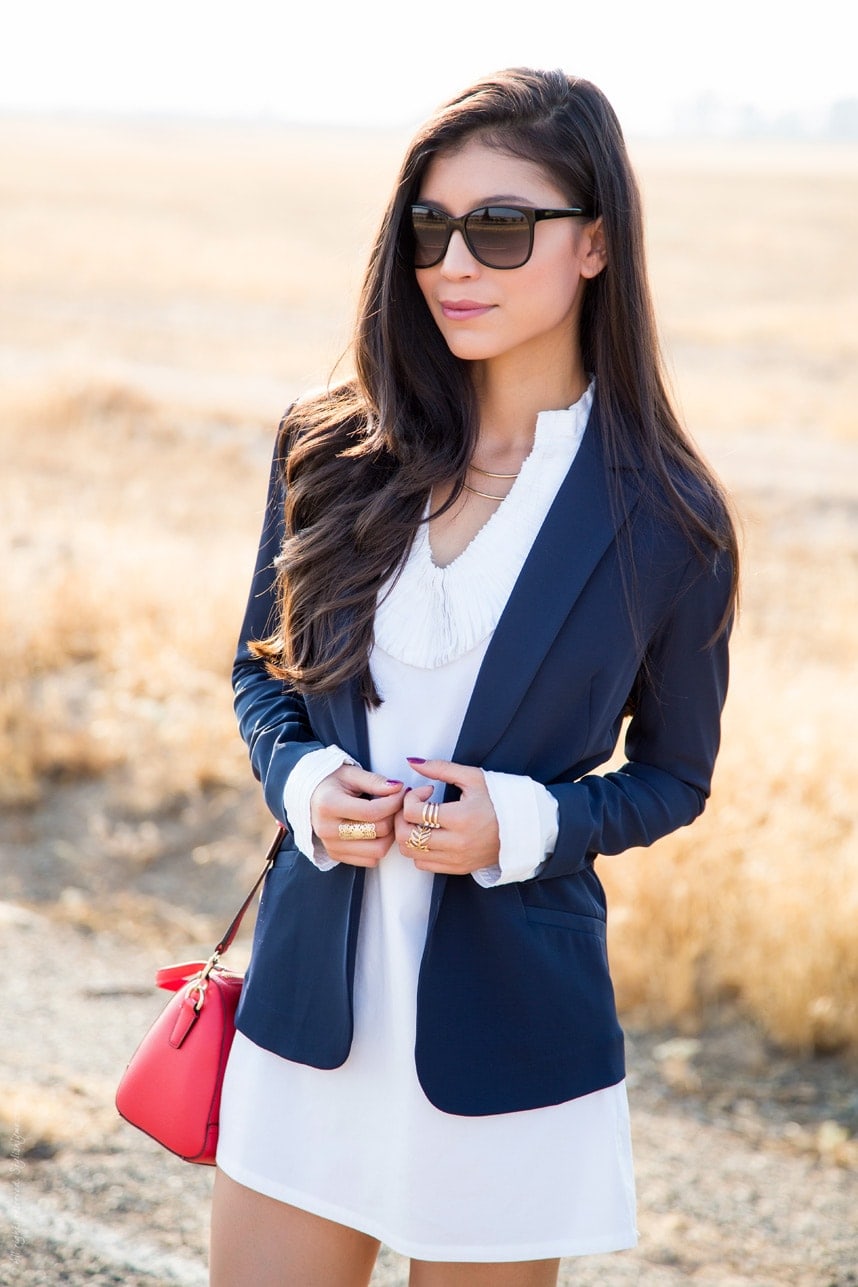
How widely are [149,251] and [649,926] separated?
3557 centimetres

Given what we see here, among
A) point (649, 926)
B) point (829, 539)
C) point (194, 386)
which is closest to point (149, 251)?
point (194, 386)

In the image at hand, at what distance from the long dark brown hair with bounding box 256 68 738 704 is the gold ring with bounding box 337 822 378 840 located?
0.69 ft

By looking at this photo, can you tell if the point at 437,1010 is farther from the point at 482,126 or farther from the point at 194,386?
the point at 194,386

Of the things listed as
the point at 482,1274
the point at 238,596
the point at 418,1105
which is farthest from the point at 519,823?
the point at 238,596

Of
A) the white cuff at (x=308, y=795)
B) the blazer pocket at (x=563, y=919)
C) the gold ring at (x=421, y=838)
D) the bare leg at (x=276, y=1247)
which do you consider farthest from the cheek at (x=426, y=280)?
the bare leg at (x=276, y=1247)

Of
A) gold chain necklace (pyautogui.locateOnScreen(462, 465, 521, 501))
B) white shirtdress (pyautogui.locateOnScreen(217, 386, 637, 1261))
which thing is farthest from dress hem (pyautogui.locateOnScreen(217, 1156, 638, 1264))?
gold chain necklace (pyautogui.locateOnScreen(462, 465, 521, 501))

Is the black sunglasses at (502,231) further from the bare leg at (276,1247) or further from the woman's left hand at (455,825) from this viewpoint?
the bare leg at (276,1247)

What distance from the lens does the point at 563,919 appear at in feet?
6.36

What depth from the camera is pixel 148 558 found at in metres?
7.72

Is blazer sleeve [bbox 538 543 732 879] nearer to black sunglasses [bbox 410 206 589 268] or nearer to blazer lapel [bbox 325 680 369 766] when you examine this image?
blazer lapel [bbox 325 680 369 766]

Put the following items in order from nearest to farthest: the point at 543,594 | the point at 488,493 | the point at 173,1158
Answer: the point at 543,594, the point at 488,493, the point at 173,1158

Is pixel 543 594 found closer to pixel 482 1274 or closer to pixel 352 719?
pixel 352 719

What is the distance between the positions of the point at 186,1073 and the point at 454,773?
2.07ft

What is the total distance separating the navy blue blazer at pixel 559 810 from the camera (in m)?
1.87
